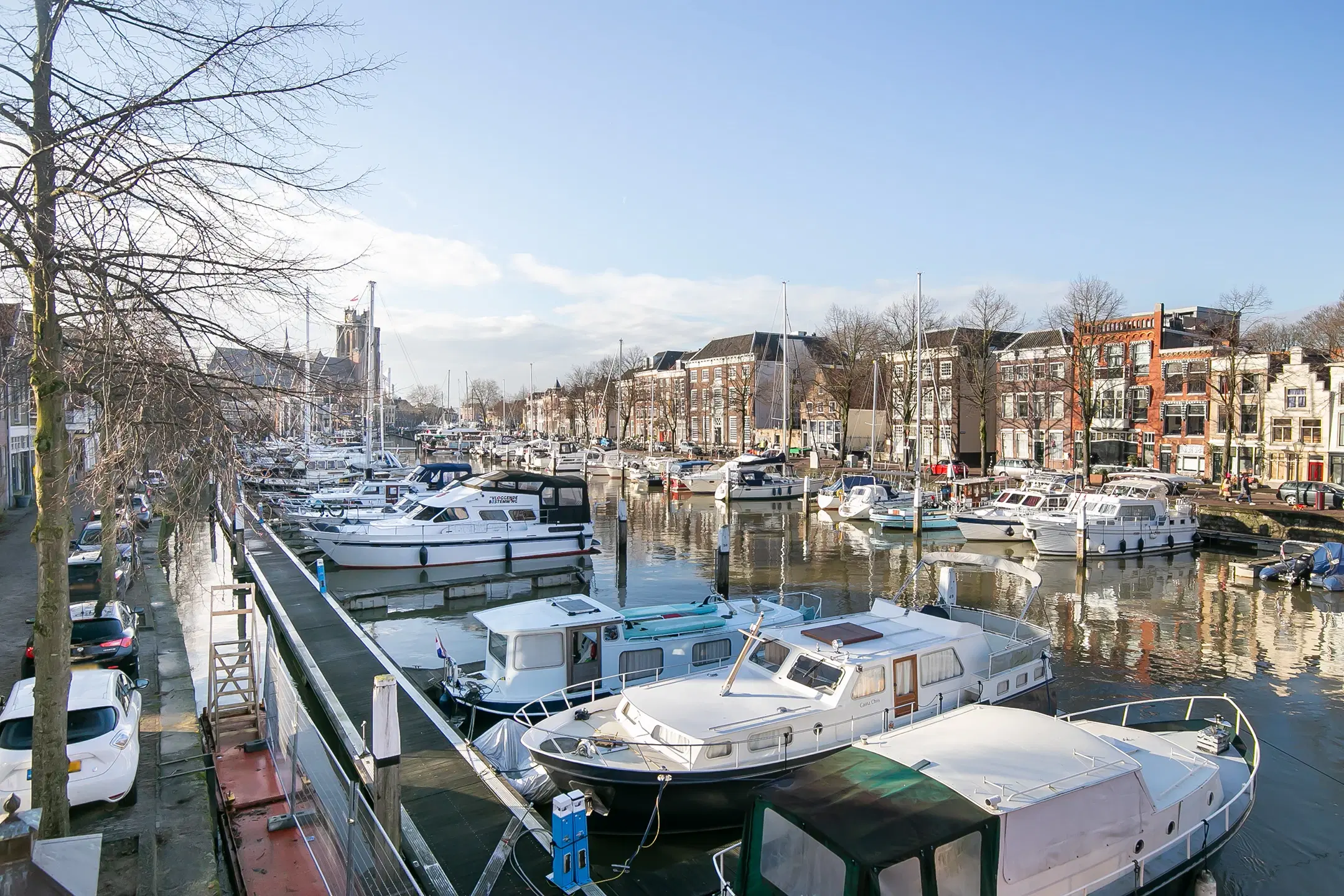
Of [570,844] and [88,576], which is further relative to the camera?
[88,576]

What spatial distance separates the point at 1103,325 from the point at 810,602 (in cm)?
3878

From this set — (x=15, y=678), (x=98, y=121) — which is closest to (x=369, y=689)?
(x=15, y=678)

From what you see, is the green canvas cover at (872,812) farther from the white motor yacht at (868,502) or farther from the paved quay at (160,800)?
the white motor yacht at (868,502)

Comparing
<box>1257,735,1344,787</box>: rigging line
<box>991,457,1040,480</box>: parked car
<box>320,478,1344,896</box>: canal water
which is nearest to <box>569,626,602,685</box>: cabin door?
<box>320,478,1344,896</box>: canal water

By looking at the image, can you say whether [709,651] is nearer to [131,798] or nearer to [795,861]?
[795,861]

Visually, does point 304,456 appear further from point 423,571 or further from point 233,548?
point 423,571

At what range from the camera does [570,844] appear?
887 cm

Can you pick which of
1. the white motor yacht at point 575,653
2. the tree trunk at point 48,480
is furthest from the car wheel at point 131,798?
the white motor yacht at point 575,653

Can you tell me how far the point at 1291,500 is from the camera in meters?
40.1

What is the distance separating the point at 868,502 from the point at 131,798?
3979cm

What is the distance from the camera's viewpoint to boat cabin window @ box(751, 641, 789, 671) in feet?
44.5

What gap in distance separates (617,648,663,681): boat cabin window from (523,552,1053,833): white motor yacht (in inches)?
109

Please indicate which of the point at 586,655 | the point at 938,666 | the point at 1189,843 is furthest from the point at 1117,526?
the point at 586,655

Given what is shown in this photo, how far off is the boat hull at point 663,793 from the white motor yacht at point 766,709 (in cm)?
2
